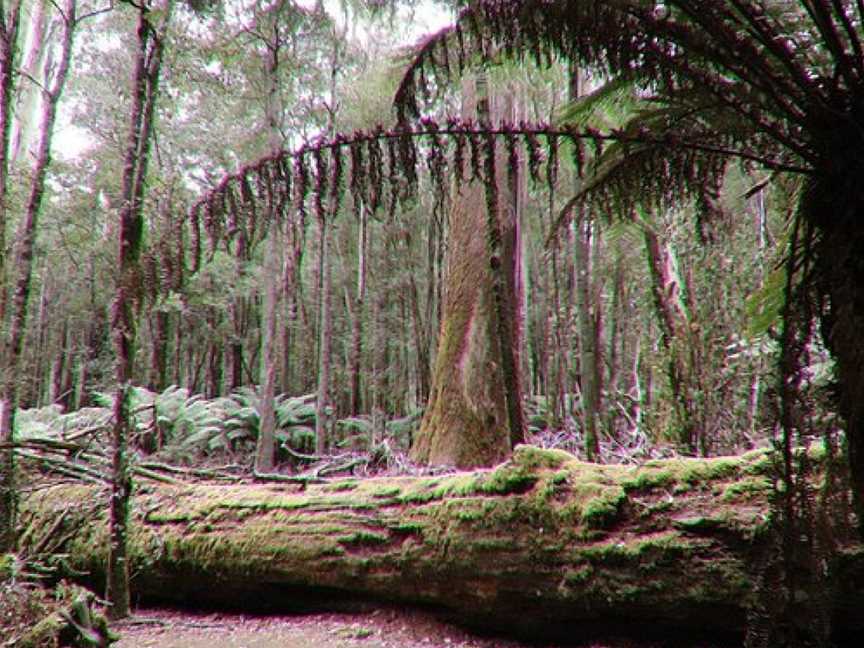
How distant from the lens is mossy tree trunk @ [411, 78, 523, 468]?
4.70 m

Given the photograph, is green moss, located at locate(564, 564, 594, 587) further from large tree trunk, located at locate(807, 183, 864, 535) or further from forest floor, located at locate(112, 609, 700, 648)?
large tree trunk, located at locate(807, 183, 864, 535)

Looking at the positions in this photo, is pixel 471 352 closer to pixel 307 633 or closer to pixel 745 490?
pixel 307 633

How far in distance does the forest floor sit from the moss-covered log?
0.32 feet

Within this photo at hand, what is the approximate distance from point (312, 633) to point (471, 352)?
2.81 m

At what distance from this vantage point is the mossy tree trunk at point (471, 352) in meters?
4.70

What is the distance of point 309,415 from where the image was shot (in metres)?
11.9

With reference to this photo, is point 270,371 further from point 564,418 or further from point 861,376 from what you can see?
point 861,376

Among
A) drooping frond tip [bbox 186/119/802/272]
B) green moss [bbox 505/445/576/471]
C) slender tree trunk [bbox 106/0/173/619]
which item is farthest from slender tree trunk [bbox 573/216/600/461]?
slender tree trunk [bbox 106/0/173/619]

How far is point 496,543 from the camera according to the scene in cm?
255

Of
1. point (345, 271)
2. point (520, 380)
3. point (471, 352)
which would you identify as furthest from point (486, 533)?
point (345, 271)

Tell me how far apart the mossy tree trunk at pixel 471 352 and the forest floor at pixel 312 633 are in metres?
1.92

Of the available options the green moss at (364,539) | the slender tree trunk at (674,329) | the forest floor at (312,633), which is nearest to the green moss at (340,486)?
the green moss at (364,539)

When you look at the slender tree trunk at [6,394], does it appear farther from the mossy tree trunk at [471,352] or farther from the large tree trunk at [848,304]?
the large tree trunk at [848,304]

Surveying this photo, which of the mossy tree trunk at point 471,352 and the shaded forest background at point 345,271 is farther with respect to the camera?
the mossy tree trunk at point 471,352
